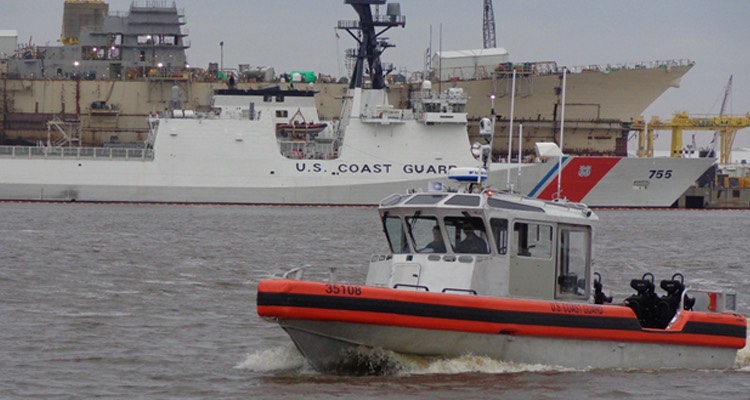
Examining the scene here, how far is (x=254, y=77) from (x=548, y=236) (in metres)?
71.0

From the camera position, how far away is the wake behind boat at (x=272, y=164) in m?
72.2

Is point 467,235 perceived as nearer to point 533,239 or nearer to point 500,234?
point 500,234

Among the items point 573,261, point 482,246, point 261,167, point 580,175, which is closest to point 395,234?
point 482,246

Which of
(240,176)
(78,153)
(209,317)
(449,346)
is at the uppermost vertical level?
(449,346)

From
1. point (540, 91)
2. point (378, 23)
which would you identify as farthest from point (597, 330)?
point (540, 91)

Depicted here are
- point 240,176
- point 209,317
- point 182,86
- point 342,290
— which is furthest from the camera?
point 182,86

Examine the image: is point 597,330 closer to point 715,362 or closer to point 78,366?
point 715,362

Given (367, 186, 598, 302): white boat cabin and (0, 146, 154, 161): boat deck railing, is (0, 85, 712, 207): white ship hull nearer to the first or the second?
(0, 146, 154, 161): boat deck railing

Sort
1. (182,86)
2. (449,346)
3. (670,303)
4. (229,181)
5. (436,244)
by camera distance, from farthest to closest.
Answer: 1. (182,86)
2. (229,181)
3. (670,303)
4. (436,244)
5. (449,346)

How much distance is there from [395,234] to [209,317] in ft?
19.8

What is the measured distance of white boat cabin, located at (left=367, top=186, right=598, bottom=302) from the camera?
1778cm

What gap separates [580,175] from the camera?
2867 inches

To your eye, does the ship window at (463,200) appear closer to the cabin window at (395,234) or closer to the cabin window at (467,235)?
the cabin window at (467,235)

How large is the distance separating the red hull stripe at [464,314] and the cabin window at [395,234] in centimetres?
161
